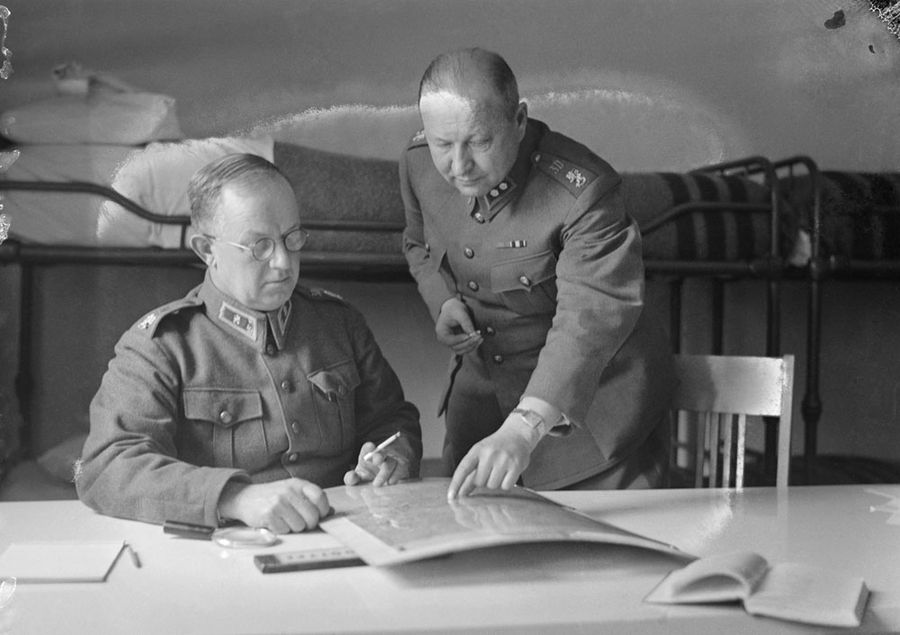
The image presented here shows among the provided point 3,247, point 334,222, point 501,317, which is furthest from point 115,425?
point 501,317

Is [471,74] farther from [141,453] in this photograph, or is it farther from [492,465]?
[141,453]

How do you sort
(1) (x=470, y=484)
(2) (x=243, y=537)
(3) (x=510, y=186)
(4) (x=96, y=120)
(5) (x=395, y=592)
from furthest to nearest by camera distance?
(3) (x=510, y=186), (4) (x=96, y=120), (1) (x=470, y=484), (2) (x=243, y=537), (5) (x=395, y=592)

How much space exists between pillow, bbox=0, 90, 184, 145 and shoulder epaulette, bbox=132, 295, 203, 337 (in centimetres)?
19

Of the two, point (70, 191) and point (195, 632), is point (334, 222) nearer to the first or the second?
point (70, 191)

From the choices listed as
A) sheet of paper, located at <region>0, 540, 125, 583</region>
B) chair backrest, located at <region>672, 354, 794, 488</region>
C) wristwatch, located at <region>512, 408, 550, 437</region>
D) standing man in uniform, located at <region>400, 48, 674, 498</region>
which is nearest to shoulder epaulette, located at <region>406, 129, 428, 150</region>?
standing man in uniform, located at <region>400, 48, 674, 498</region>

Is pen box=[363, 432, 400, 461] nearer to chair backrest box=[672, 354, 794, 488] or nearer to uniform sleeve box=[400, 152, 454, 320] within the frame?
uniform sleeve box=[400, 152, 454, 320]

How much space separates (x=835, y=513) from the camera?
3.55 ft

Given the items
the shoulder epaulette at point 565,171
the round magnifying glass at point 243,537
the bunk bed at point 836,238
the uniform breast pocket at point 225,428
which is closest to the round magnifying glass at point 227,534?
the round magnifying glass at point 243,537

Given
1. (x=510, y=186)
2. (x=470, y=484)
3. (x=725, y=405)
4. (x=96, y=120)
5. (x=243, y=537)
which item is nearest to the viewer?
(x=243, y=537)

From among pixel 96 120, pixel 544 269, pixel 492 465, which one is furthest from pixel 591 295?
pixel 96 120

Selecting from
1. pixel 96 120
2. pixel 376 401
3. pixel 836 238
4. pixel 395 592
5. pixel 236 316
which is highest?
pixel 96 120

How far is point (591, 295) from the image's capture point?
1123mm

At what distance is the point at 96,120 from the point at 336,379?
15.7 inches

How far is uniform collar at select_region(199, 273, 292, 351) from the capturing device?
1.02m
